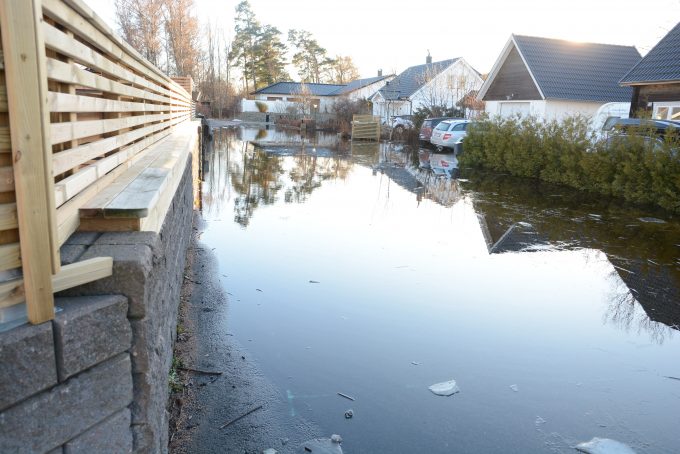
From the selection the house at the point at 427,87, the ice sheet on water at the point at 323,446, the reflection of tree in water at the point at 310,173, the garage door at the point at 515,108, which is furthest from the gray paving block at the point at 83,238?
the house at the point at 427,87

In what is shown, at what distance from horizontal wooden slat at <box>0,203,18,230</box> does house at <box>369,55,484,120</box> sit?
36105 mm

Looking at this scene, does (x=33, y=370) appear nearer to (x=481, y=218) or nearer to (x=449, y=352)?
(x=449, y=352)

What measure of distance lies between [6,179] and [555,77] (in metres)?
29.3

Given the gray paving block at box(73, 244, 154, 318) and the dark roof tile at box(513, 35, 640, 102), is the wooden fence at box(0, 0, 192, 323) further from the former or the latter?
the dark roof tile at box(513, 35, 640, 102)

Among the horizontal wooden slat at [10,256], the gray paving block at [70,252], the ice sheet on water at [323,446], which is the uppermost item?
the horizontal wooden slat at [10,256]

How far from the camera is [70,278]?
2162mm

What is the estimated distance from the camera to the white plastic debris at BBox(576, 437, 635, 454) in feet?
11.1

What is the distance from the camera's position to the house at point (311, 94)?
187 feet

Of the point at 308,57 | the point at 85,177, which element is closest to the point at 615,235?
the point at 85,177

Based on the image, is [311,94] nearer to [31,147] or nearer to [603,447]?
[603,447]

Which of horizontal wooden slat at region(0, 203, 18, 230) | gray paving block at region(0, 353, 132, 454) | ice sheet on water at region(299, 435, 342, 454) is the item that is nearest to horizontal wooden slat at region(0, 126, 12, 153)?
horizontal wooden slat at region(0, 203, 18, 230)

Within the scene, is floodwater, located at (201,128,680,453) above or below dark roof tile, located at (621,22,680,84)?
below

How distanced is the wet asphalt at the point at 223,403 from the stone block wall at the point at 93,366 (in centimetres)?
58

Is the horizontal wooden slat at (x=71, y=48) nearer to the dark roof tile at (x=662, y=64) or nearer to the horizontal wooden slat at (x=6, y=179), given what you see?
the horizontal wooden slat at (x=6, y=179)
